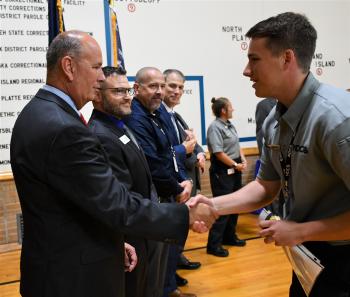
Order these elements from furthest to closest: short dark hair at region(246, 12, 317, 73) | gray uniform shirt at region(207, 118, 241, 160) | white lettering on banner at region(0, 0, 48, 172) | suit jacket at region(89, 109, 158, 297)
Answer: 1. gray uniform shirt at region(207, 118, 241, 160)
2. white lettering on banner at region(0, 0, 48, 172)
3. suit jacket at region(89, 109, 158, 297)
4. short dark hair at region(246, 12, 317, 73)

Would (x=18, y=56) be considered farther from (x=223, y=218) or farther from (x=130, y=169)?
(x=130, y=169)

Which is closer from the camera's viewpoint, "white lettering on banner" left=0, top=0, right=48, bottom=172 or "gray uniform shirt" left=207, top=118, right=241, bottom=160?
"white lettering on banner" left=0, top=0, right=48, bottom=172

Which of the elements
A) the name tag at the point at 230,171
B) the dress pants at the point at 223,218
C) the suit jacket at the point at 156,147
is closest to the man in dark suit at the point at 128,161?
the suit jacket at the point at 156,147

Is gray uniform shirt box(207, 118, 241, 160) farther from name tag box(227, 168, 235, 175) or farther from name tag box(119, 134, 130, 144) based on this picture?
name tag box(119, 134, 130, 144)

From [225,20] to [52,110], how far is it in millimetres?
5078

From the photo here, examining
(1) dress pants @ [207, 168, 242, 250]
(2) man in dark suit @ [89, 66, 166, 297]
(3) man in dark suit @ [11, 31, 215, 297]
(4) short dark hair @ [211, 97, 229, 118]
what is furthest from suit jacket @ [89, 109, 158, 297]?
(4) short dark hair @ [211, 97, 229, 118]

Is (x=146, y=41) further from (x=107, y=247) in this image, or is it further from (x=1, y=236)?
(x=107, y=247)

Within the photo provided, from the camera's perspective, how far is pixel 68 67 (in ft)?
5.78

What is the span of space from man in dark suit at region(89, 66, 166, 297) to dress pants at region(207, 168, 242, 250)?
1738 mm

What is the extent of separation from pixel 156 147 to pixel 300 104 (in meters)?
1.86

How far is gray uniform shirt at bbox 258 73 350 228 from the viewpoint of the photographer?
1.53 metres

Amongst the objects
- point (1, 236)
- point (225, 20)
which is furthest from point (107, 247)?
point (225, 20)

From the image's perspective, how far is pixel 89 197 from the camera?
1.58 meters

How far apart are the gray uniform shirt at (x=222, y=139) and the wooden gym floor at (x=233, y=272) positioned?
1.05m
